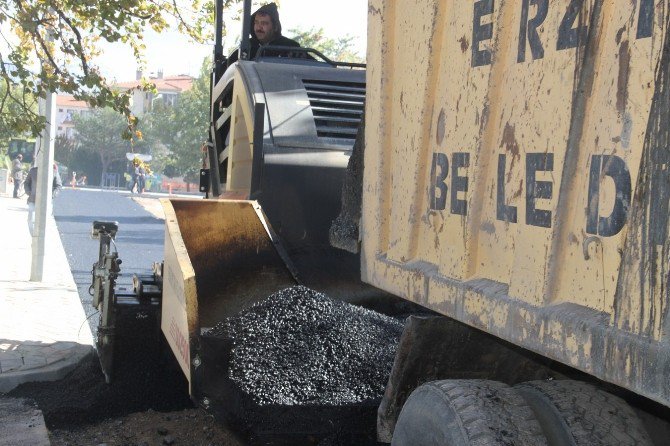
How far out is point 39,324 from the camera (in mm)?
9688

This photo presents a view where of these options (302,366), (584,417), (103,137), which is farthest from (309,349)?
(103,137)

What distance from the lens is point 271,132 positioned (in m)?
6.47

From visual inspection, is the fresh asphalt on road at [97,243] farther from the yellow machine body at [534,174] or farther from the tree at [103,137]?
the tree at [103,137]

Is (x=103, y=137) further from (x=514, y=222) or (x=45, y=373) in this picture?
(x=514, y=222)

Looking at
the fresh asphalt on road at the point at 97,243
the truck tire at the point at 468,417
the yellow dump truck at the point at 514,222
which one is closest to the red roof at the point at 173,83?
the fresh asphalt on road at the point at 97,243

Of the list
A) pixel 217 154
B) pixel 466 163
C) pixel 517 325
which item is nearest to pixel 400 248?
pixel 466 163

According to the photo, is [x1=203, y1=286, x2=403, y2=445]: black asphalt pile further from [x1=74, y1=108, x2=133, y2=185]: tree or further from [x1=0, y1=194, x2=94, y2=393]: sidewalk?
[x1=74, y1=108, x2=133, y2=185]: tree

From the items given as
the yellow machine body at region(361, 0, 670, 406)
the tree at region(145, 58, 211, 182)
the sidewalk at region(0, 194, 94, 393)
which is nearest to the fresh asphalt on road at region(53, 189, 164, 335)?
the sidewalk at region(0, 194, 94, 393)

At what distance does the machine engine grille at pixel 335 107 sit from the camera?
6.77 m

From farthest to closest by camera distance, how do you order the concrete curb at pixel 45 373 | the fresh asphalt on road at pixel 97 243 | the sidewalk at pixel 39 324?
the fresh asphalt on road at pixel 97 243 < the sidewalk at pixel 39 324 < the concrete curb at pixel 45 373

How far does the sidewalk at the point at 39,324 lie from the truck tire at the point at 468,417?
503cm

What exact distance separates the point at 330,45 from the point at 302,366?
5255 centimetres

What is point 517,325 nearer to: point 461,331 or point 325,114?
point 461,331

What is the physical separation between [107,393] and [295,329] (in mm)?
1974
